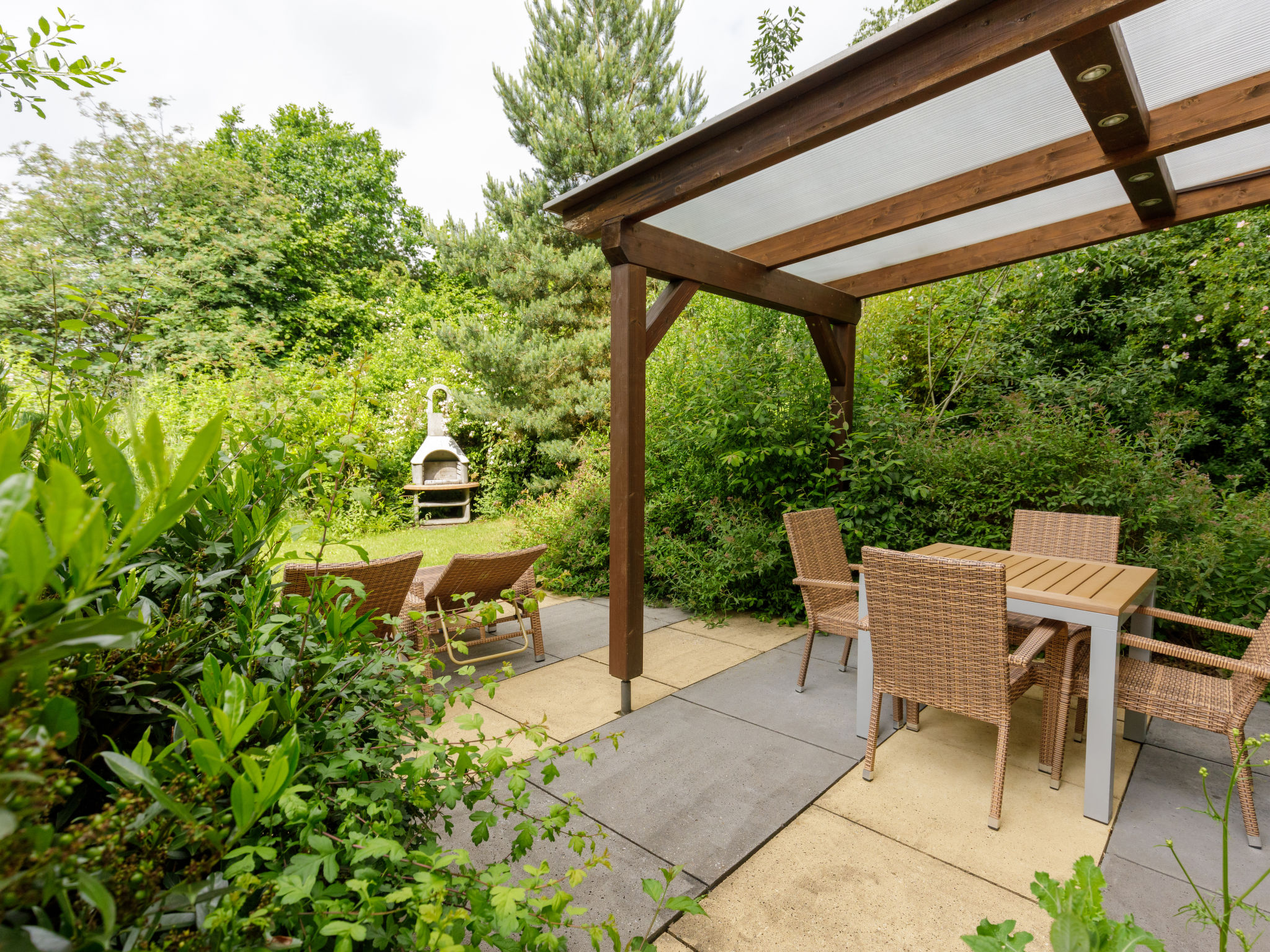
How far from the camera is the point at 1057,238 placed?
4039mm

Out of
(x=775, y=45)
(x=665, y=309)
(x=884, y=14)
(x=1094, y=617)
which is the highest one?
(x=884, y=14)

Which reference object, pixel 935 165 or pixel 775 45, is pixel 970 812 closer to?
pixel 935 165

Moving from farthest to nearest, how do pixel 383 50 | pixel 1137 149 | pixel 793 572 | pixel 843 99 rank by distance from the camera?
pixel 383 50 < pixel 793 572 < pixel 1137 149 < pixel 843 99

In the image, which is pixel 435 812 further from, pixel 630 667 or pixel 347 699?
pixel 630 667

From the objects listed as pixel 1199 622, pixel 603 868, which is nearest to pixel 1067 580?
pixel 1199 622

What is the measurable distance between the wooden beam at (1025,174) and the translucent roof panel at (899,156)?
0.05 metres

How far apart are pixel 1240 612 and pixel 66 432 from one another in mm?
5483

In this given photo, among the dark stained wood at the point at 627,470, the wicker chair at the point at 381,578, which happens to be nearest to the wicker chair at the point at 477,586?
the wicker chair at the point at 381,578

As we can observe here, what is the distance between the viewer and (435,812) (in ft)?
3.76

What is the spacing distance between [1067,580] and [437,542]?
280 inches

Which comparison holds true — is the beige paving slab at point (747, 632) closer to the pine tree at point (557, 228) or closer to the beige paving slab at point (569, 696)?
the beige paving slab at point (569, 696)

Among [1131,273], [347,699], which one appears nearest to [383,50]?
[1131,273]

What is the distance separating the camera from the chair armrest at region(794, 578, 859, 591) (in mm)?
3182

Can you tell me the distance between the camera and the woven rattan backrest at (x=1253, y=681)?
2154 mm
